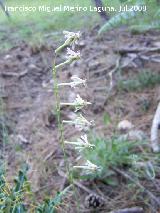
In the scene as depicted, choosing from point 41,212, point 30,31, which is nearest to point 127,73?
point 30,31

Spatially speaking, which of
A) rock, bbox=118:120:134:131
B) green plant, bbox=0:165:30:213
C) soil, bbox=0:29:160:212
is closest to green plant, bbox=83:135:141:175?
soil, bbox=0:29:160:212

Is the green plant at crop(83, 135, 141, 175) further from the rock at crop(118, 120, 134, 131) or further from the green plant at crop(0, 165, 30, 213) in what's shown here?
the green plant at crop(0, 165, 30, 213)

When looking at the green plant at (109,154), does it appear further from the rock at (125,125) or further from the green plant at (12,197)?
the green plant at (12,197)

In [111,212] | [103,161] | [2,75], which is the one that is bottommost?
[111,212]

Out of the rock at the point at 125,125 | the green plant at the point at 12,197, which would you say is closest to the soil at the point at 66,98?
the rock at the point at 125,125

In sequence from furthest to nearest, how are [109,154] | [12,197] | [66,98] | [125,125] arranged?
[66,98], [125,125], [109,154], [12,197]

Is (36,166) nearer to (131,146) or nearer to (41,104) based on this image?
(131,146)

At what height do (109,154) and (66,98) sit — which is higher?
(66,98)

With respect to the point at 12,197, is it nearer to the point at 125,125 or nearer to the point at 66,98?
the point at 125,125

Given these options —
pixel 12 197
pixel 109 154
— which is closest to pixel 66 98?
pixel 109 154
